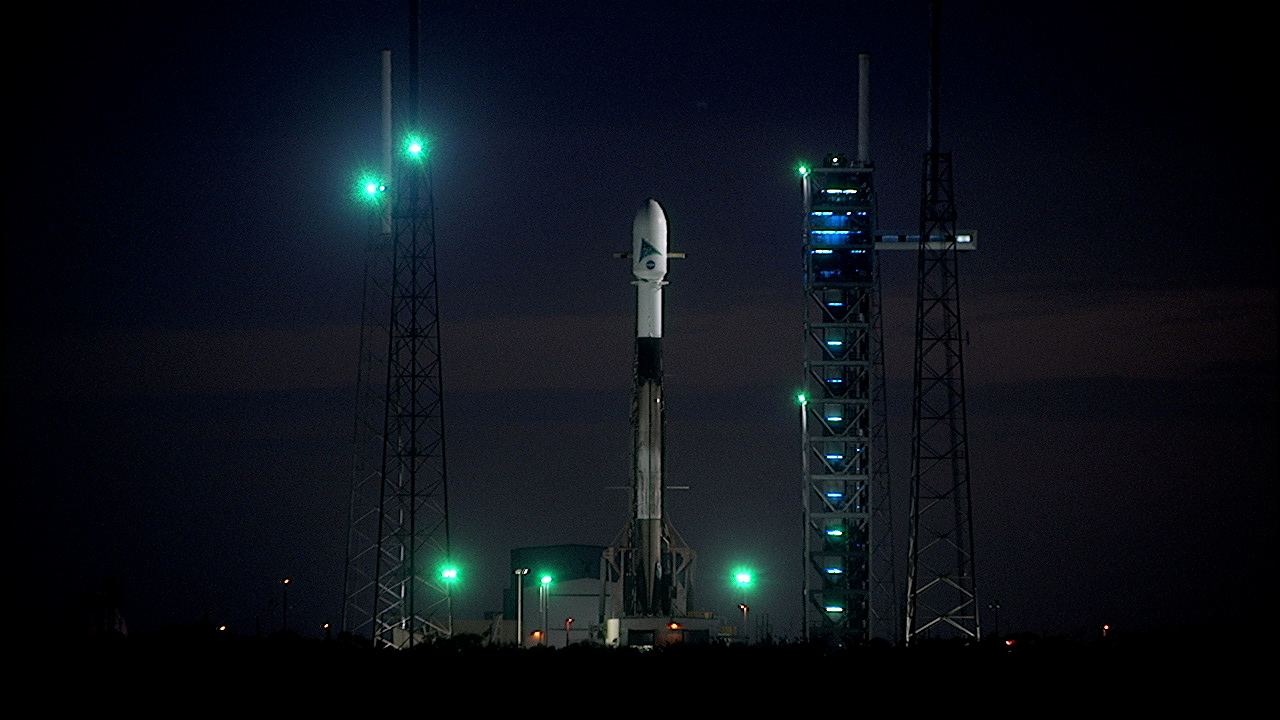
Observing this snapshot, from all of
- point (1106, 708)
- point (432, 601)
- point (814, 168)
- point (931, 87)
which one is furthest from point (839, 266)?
point (1106, 708)

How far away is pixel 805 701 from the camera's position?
159 feet

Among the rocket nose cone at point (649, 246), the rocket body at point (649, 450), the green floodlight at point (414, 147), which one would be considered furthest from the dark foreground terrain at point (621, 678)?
the rocket nose cone at point (649, 246)

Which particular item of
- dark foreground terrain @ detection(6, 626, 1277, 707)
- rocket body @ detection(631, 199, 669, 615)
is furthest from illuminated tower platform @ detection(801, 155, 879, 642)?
dark foreground terrain @ detection(6, 626, 1277, 707)

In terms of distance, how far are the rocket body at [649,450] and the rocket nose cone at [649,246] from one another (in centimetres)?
4

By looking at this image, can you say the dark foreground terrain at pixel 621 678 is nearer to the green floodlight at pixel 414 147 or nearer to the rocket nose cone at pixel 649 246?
the green floodlight at pixel 414 147

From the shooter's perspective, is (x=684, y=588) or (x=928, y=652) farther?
(x=684, y=588)

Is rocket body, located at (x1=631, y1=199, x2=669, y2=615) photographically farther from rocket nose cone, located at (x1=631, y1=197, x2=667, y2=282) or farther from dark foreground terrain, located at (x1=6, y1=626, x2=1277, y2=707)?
dark foreground terrain, located at (x1=6, y1=626, x2=1277, y2=707)

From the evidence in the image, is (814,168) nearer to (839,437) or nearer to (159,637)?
(839,437)

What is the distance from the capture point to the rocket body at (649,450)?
76625 millimetres

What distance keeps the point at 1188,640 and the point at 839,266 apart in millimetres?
24558

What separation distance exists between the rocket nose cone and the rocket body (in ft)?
0.13

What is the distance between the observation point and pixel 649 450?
252 feet

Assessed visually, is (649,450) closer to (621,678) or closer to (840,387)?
(840,387)

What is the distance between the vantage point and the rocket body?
76.6 metres
